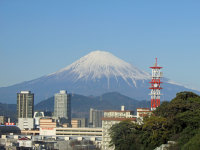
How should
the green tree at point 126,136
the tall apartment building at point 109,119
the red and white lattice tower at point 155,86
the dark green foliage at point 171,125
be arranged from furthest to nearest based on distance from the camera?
the tall apartment building at point 109,119 < the red and white lattice tower at point 155,86 < the green tree at point 126,136 < the dark green foliage at point 171,125

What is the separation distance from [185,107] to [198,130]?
546 inches

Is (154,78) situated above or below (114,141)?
above

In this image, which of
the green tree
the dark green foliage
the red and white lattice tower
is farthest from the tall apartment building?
the dark green foliage

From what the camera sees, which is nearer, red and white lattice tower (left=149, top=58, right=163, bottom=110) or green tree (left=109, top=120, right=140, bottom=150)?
green tree (left=109, top=120, right=140, bottom=150)

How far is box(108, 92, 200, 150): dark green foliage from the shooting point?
90.3m

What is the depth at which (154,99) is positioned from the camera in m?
161

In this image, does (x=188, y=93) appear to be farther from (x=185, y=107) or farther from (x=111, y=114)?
(x=111, y=114)

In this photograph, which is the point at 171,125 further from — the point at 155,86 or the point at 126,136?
the point at 155,86

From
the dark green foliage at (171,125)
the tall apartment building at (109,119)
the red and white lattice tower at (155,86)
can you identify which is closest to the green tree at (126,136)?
the dark green foliage at (171,125)

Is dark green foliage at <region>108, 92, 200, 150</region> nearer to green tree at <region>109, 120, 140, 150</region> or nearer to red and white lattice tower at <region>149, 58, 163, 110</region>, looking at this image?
green tree at <region>109, 120, 140, 150</region>

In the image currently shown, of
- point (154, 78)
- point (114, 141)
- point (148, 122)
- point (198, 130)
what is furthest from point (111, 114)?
point (198, 130)

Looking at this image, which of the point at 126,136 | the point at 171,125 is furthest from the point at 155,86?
the point at 171,125

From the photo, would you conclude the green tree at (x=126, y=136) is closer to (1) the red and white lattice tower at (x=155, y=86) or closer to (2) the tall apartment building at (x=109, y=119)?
(1) the red and white lattice tower at (x=155, y=86)

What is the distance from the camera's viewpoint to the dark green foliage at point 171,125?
90.3m
